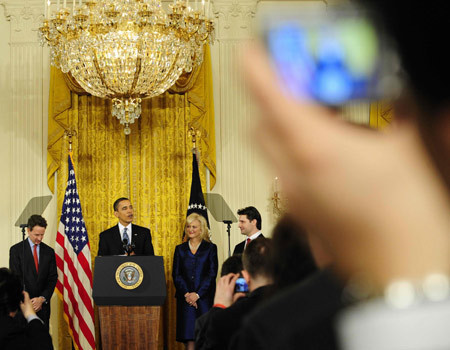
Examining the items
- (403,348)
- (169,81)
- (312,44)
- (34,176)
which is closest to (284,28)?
(312,44)

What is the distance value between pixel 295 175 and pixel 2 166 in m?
9.08

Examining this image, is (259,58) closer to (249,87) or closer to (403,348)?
(249,87)

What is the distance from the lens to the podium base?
24.3 ft

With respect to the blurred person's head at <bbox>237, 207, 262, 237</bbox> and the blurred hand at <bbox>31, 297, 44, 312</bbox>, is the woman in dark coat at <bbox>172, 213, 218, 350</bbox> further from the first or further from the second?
the blurred hand at <bbox>31, 297, 44, 312</bbox>

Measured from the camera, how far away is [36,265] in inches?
305

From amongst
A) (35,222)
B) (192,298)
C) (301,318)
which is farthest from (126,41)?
(301,318)

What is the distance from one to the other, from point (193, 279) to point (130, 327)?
887 millimetres

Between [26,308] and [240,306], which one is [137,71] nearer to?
[26,308]

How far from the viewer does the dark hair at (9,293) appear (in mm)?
4219

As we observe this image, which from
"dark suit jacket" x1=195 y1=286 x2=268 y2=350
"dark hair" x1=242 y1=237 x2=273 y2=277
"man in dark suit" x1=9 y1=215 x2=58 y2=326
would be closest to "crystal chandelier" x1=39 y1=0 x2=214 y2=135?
"man in dark suit" x1=9 y1=215 x2=58 y2=326

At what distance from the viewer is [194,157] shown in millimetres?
8602

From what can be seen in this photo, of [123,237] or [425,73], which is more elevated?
[425,73]

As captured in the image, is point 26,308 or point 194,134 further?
point 194,134

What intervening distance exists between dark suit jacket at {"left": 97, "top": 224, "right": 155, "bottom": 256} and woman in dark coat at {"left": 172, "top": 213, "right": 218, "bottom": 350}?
366mm
